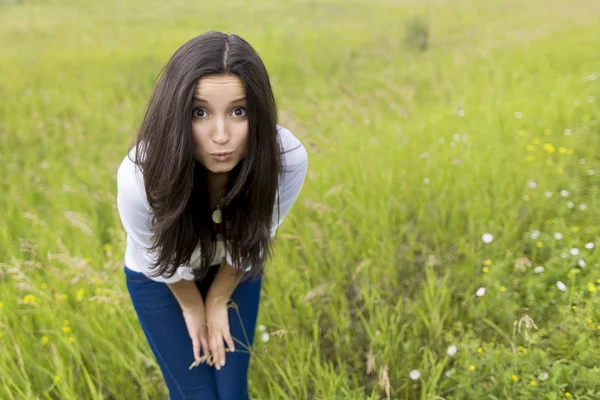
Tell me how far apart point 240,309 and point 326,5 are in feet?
39.9

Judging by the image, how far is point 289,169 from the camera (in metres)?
1.48

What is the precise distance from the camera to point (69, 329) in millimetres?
1886

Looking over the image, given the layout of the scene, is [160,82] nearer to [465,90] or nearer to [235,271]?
[235,271]

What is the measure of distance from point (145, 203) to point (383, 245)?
1.28 meters

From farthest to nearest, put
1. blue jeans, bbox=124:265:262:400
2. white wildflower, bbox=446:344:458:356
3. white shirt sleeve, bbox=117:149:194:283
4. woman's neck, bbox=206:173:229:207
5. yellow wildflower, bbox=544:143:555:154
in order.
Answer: yellow wildflower, bbox=544:143:555:154, white wildflower, bbox=446:344:458:356, blue jeans, bbox=124:265:262:400, woman's neck, bbox=206:173:229:207, white shirt sleeve, bbox=117:149:194:283

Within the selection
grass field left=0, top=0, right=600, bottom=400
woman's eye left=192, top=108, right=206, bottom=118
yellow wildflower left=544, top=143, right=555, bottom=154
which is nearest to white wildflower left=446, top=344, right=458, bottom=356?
grass field left=0, top=0, right=600, bottom=400

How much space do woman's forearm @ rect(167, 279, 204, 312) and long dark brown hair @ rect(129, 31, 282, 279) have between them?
99 mm

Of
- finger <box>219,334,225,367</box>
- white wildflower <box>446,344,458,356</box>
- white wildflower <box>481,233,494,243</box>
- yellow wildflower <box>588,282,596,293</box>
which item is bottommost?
white wildflower <box>446,344,458,356</box>

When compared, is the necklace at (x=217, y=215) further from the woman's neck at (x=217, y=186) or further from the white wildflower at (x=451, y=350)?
the white wildflower at (x=451, y=350)

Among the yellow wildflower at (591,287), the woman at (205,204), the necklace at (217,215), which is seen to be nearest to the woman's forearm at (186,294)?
the woman at (205,204)

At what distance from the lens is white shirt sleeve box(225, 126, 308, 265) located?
1464mm

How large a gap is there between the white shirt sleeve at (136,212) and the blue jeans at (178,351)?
12 centimetres

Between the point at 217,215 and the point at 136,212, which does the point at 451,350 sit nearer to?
the point at 217,215

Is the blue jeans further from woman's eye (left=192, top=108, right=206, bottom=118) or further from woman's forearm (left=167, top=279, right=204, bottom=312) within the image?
woman's eye (left=192, top=108, right=206, bottom=118)
